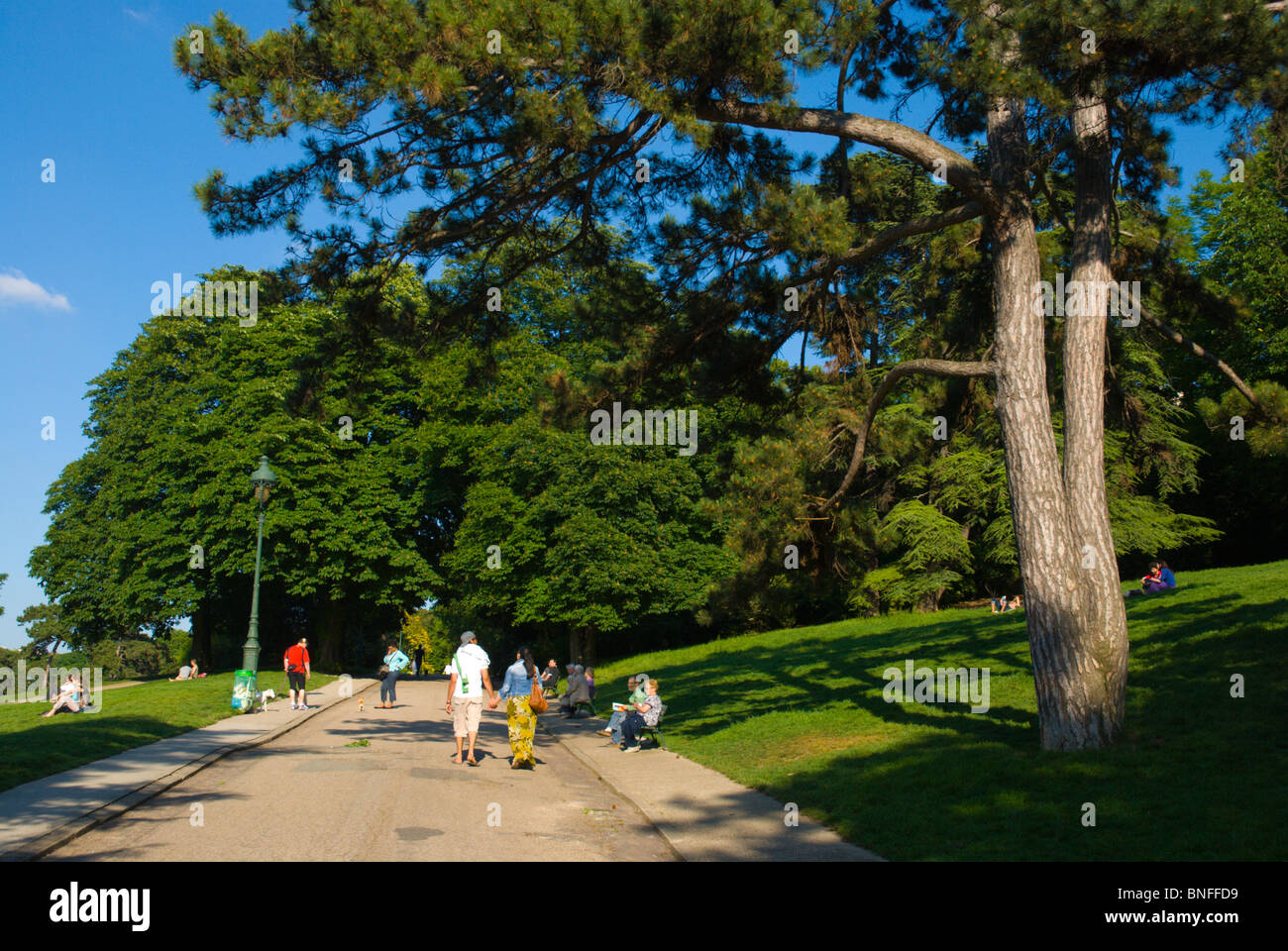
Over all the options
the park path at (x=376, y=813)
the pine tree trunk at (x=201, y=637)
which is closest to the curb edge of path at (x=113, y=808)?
the park path at (x=376, y=813)

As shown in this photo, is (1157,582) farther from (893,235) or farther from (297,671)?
(297,671)

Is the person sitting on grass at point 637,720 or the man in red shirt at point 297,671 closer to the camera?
the person sitting on grass at point 637,720

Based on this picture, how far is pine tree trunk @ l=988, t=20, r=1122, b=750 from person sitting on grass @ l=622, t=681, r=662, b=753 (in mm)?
7041

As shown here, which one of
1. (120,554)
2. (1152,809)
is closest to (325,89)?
(1152,809)

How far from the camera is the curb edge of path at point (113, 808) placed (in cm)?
665

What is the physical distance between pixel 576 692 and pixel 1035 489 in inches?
574

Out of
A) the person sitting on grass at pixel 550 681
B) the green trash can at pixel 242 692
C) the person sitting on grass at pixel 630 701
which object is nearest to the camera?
the person sitting on grass at pixel 630 701

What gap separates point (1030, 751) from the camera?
9.62m

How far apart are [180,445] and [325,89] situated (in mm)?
27953

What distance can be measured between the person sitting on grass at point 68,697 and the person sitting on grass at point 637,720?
12.2 metres

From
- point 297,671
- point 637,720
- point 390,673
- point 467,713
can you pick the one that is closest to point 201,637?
point 390,673

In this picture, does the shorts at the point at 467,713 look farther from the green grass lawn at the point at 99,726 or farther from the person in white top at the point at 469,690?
the green grass lawn at the point at 99,726

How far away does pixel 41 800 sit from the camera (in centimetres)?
876

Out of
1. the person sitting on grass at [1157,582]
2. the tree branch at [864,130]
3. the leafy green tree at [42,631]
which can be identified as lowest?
the leafy green tree at [42,631]
